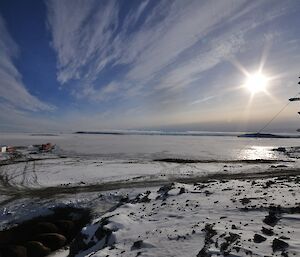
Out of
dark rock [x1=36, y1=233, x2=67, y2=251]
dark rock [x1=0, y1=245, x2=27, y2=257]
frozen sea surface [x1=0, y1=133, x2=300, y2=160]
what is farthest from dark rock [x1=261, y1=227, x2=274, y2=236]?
frozen sea surface [x1=0, y1=133, x2=300, y2=160]

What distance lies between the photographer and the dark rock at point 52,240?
12.8 meters

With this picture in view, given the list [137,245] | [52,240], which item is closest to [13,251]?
[52,240]

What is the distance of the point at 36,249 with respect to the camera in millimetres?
12117

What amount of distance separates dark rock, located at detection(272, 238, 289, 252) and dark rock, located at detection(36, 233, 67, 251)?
406 inches

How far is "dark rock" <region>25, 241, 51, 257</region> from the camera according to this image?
39.5 feet

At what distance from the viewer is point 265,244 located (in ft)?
26.5

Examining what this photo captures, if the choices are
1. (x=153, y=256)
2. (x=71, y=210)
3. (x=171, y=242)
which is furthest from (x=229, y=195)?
(x=71, y=210)

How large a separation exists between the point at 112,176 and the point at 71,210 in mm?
8915

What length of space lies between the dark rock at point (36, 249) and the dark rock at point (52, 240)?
19.1 inches

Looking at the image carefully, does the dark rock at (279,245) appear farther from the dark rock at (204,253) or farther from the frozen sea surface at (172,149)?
the frozen sea surface at (172,149)

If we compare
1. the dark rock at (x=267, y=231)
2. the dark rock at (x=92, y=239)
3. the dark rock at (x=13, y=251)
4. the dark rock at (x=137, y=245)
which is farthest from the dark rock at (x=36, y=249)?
the dark rock at (x=267, y=231)

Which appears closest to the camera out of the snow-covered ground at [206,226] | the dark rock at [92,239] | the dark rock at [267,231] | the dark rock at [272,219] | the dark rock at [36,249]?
the snow-covered ground at [206,226]

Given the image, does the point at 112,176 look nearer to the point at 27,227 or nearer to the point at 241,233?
the point at 27,227

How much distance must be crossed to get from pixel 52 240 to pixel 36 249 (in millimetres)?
982
